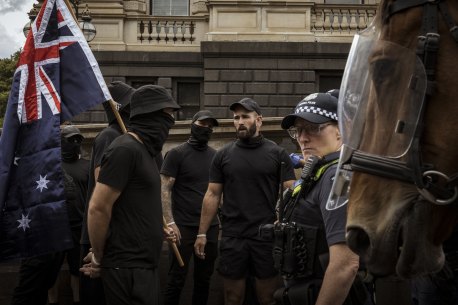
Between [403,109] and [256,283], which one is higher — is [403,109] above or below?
above

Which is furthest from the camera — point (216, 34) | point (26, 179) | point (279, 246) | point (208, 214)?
point (216, 34)

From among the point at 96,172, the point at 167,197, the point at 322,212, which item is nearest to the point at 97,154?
the point at 96,172

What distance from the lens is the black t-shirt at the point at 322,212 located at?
165 inches

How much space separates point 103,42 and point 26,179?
1765 cm

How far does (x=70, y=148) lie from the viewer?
9.04m

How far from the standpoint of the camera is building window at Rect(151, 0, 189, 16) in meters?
25.3

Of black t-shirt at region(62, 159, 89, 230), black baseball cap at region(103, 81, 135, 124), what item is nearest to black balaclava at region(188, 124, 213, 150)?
black t-shirt at region(62, 159, 89, 230)

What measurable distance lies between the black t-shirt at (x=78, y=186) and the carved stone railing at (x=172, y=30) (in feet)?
48.6

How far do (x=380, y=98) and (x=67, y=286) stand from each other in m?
7.63

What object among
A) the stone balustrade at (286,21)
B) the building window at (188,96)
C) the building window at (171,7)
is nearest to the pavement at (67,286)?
the stone balustrade at (286,21)

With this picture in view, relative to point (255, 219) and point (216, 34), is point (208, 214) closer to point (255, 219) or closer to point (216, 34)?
point (255, 219)

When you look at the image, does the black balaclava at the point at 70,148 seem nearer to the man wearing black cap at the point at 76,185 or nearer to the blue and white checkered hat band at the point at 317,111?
the man wearing black cap at the point at 76,185

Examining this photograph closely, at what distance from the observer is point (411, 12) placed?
2.55 metres

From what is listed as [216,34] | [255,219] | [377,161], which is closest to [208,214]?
[255,219]
